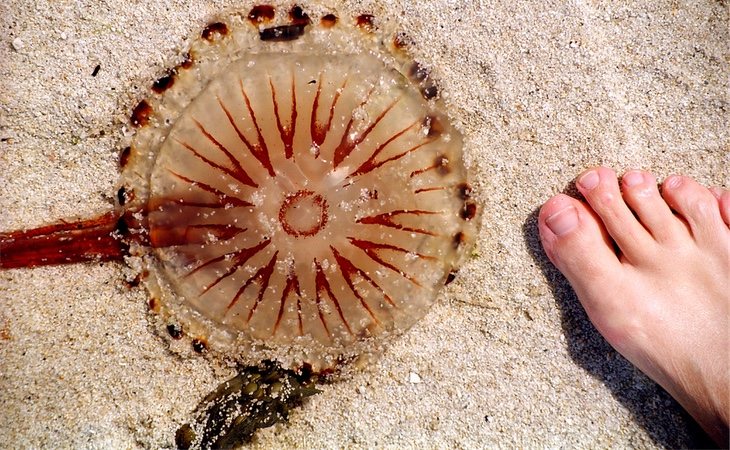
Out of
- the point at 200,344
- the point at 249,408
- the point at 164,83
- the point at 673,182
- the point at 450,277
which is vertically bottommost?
the point at 249,408

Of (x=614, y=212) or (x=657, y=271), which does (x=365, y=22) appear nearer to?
(x=614, y=212)

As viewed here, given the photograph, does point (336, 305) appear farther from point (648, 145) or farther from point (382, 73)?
point (648, 145)

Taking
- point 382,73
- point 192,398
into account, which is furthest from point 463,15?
point 192,398

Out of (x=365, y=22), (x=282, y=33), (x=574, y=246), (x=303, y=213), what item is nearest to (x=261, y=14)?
(x=282, y=33)

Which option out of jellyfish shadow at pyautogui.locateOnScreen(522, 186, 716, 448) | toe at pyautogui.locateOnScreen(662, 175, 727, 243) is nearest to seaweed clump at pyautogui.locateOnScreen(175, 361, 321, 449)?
jellyfish shadow at pyautogui.locateOnScreen(522, 186, 716, 448)

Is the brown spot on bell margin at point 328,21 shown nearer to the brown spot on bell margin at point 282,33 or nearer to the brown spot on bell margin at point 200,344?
the brown spot on bell margin at point 282,33

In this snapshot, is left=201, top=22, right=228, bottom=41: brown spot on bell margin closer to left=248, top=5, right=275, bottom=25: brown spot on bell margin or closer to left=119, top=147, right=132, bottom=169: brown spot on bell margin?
left=248, top=5, right=275, bottom=25: brown spot on bell margin
